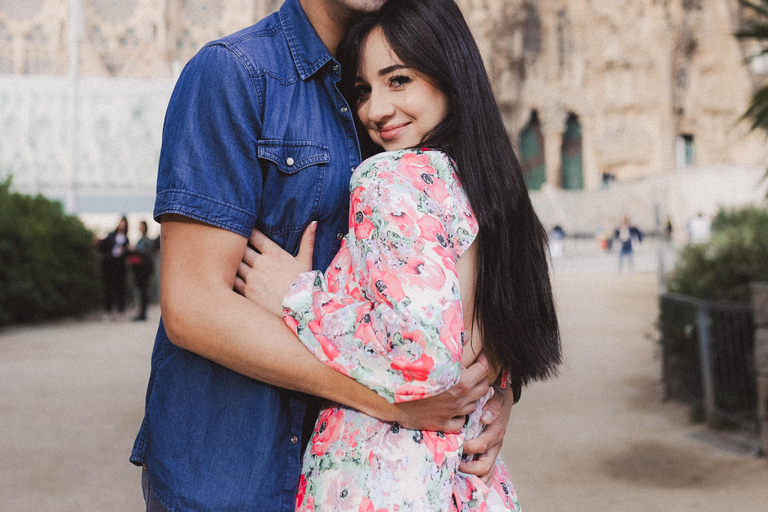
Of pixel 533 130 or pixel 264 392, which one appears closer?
pixel 264 392

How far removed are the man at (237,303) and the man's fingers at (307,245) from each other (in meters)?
0.02

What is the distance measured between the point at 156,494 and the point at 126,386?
6.11m

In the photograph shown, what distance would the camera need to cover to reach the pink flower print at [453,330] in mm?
1160

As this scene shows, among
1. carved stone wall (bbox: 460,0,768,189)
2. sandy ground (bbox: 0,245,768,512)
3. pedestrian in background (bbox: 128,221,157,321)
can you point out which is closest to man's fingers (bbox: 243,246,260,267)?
sandy ground (bbox: 0,245,768,512)

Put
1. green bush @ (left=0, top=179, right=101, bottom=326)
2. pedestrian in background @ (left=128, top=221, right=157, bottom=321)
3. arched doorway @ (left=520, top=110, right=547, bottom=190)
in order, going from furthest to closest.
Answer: arched doorway @ (left=520, top=110, right=547, bottom=190)
pedestrian in background @ (left=128, top=221, right=157, bottom=321)
green bush @ (left=0, top=179, right=101, bottom=326)

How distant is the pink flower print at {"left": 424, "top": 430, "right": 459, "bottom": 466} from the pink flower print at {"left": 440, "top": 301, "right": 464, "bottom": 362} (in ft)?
0.64

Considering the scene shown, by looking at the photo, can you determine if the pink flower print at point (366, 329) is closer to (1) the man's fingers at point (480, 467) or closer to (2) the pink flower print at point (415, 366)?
(2) the pink flower print at point (415, 366)

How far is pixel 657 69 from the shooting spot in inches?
1446

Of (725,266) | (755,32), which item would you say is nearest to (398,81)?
(755,32)

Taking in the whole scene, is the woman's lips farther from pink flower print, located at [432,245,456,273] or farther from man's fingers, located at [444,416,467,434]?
man's fingers, located at [444,416,467,434]

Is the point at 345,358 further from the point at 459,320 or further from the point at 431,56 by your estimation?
the point at 431,56

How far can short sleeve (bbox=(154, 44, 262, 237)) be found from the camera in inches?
47.6

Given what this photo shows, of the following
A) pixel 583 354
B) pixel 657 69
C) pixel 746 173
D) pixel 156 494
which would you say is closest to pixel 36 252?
pixel 583 354

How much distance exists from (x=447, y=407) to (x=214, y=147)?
63 centimetres
